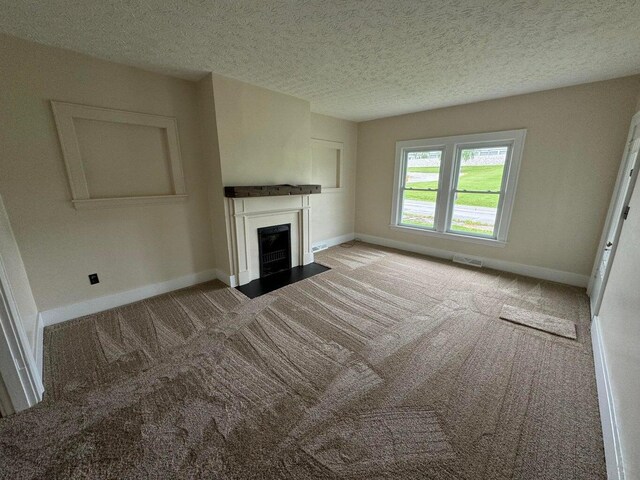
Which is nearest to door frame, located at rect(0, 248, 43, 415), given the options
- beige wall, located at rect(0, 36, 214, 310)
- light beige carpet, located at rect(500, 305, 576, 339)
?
beige wall, located at rect(0, 36, 214, 310)

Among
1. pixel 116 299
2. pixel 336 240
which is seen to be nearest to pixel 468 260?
pixel 336 240

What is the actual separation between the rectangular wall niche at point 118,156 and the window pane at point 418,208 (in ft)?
12.3

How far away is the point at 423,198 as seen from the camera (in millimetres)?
4559

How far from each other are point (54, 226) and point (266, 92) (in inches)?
104

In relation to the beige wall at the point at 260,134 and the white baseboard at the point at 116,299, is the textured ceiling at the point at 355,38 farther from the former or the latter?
the white baseboard at the point at 116,299

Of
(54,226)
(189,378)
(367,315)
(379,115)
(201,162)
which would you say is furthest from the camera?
(379,115)

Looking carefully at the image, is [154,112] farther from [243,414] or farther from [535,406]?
[535,406]

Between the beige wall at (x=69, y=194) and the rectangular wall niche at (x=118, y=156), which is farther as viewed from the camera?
the rectangular wall niche at (x=118, y=156)

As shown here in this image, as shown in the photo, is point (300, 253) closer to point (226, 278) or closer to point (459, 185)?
point (226, 278)

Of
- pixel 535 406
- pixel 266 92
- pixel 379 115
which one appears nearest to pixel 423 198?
pixel 379 115

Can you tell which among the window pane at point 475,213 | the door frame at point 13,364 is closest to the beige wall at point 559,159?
the window pane at point 475,213

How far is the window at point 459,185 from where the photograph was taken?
11.9 ft

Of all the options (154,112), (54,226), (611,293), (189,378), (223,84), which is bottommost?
(189,378)

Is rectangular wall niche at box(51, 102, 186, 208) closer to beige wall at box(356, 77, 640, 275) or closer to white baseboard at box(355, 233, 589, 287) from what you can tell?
white baseboard at box(355, 233, 589, 287)
